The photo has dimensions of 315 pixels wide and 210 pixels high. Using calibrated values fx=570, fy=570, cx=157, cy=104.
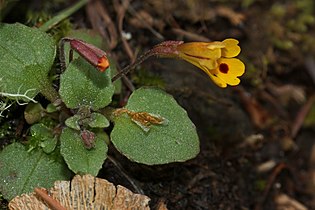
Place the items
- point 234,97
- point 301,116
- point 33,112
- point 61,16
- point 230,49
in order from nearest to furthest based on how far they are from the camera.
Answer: point 230,49 → point 33,112 → point 61,16 → point 234,97 → point 301,116

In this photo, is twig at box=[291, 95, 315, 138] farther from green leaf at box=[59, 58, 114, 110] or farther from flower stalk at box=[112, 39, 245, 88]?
green leaf at box=[59, 58, 114, 110]

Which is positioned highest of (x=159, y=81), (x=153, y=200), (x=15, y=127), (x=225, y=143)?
(x=15, y=127)

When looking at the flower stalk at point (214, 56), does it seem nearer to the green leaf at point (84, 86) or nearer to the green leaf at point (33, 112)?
the green leaf at point (84, 86)

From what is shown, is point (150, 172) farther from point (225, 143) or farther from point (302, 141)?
point (302, 141)

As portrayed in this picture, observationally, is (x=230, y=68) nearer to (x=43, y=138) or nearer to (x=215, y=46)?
(x=215, y=46)

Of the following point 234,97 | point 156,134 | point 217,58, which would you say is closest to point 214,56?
point 217,58

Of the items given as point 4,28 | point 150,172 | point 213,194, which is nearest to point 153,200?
point 150,172

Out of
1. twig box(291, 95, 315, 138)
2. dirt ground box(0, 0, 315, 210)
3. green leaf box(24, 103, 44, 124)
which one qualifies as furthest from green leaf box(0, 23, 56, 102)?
twig box(291, 95, 315, 138)
